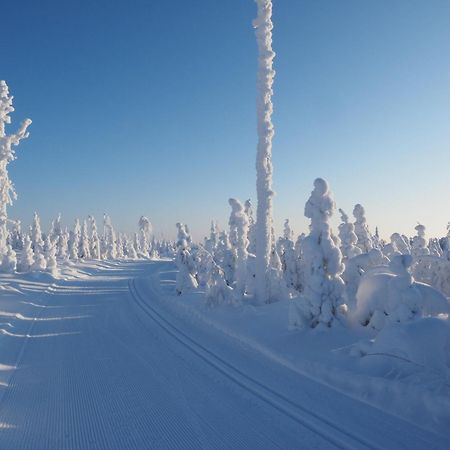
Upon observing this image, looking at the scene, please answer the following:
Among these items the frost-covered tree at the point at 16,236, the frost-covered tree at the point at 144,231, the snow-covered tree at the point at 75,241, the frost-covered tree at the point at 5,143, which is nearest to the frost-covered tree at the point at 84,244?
the snow-covered tree at the point at 75,241

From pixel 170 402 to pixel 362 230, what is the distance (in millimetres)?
28273

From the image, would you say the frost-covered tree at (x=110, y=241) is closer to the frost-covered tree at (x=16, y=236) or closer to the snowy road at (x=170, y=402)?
the frost-covered tree at (x=16, y=236)

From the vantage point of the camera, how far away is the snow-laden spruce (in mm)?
11242

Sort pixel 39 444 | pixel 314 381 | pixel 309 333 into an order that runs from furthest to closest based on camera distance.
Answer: pixel 309 333 < pixel 314 381 < pixel 39 444

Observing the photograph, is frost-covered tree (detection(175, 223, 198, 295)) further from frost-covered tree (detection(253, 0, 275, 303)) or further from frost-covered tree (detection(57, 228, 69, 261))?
frost-covered tree (detection(57, 228, 69, 261))

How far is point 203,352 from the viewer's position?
10008mm

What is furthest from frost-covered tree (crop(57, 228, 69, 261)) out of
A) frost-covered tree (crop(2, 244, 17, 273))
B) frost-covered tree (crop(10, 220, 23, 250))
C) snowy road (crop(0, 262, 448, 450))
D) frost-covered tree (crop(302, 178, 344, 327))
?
frost-covered tree (crop(302, 178, 344, 327))

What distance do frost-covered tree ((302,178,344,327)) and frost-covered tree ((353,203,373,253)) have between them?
21103 millimetres

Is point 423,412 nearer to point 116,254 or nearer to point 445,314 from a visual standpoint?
point 445,314

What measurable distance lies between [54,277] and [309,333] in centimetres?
3025

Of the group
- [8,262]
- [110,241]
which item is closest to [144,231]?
[110,241]

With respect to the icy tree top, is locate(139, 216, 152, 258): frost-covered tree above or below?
above

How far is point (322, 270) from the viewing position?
37.8ft

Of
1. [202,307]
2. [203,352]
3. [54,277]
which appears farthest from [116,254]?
[203,352]
